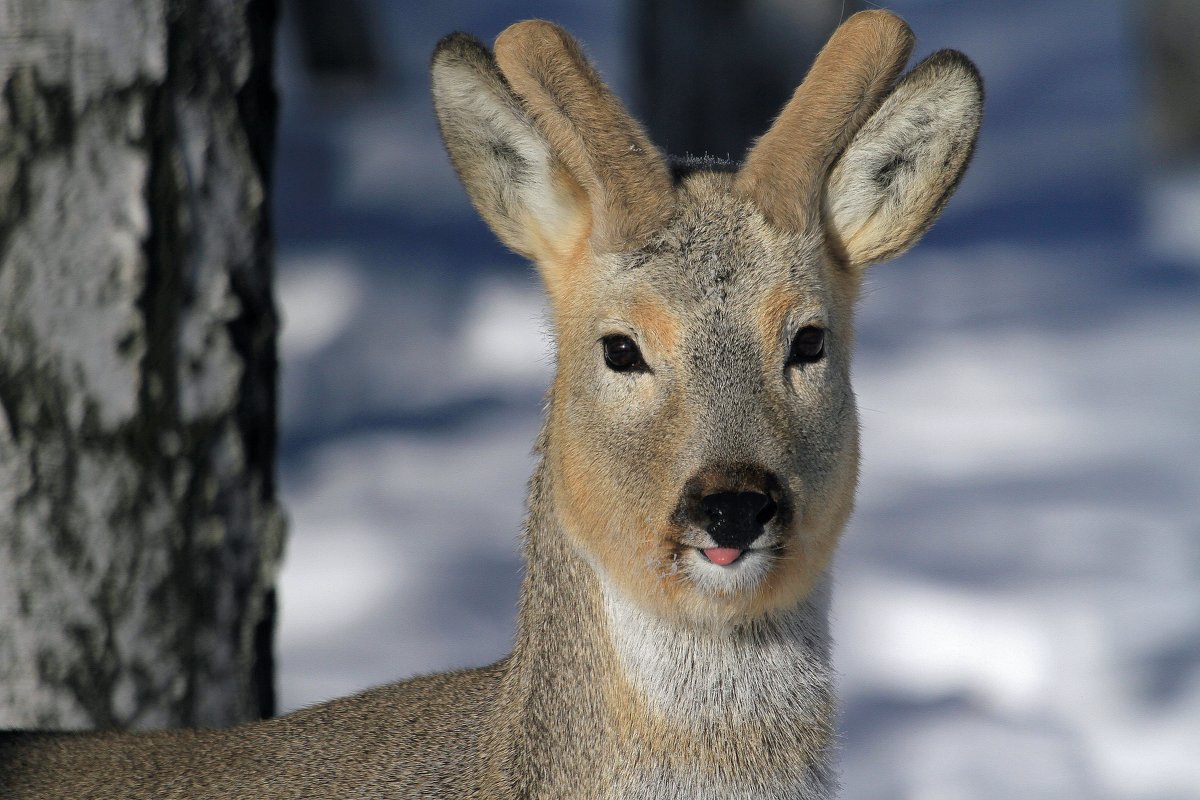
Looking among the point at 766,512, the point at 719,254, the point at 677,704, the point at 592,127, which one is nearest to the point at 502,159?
the point at 592,127

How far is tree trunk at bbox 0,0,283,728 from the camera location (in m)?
3.85

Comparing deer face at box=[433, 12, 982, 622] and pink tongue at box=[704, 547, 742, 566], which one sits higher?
deer face at box=[433, 12, 982, 622]

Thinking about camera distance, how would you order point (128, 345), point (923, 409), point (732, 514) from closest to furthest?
point (732, 514), point (128, 345), point (923, 409)

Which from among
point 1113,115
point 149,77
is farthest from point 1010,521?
point 1113,115

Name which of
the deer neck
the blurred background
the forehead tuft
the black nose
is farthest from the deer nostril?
the blurred background

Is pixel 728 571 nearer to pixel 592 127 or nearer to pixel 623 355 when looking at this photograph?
pixel 623 355

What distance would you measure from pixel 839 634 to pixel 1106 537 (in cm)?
144

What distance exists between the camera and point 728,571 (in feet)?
9.23

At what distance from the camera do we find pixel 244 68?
416cm

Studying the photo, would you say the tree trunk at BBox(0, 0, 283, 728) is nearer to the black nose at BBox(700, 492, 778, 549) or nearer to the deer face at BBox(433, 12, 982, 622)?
the deer face at BBox(433, 12, 982, 622)

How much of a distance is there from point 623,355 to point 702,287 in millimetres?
198

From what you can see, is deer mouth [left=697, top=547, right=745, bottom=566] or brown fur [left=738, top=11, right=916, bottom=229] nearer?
deer mouth [left=697, top=547, right=745, bottom=566]

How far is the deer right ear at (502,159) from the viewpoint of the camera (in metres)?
3.06

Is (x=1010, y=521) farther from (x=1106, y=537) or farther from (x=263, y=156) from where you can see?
(x=263, y=156)
